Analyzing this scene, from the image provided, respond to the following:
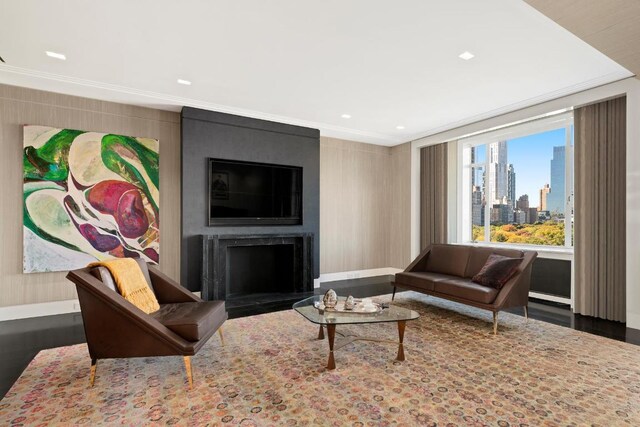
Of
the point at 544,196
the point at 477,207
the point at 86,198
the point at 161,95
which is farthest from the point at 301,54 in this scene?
the point at 477,207

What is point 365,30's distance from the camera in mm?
2863

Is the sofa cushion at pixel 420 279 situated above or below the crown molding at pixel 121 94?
below

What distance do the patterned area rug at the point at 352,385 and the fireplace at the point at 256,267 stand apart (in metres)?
1.55

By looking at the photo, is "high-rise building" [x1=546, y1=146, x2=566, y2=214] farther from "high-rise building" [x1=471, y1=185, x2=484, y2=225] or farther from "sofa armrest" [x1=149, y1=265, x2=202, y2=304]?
"sofa armrest" [x1=149, y1=265, x2=202, y2=304]

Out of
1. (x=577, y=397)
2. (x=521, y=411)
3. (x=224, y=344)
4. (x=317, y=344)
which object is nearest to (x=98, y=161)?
(x=224, y=344)

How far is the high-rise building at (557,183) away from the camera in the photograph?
16.3 ft

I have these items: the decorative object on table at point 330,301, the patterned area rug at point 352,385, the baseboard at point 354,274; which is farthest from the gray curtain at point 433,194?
the decorative object on table at point 330,301

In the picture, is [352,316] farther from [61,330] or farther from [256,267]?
[61,330]

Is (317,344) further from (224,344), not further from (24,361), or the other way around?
(24,361)

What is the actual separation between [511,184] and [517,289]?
8.74 feet

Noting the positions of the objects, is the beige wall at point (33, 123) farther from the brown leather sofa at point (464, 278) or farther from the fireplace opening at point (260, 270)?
the brown leather sofa at point (464, 278)

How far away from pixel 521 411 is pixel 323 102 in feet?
13.1

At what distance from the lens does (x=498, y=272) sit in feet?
12.4

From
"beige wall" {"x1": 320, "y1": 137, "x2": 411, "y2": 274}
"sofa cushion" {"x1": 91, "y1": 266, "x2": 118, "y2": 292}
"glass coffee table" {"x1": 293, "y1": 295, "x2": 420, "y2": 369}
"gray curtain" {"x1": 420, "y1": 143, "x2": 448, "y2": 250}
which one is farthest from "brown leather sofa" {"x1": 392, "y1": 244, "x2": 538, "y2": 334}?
"sofa cushion" {"x1": 91, "y1": 266, "x2": 118, "y2": 292}
